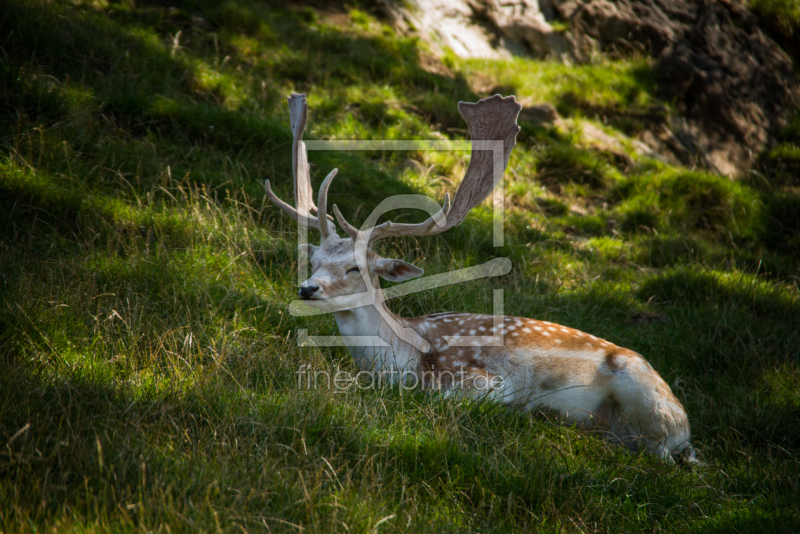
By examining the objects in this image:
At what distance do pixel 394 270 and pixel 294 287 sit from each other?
105 cm

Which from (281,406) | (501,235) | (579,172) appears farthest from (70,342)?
(579,172)

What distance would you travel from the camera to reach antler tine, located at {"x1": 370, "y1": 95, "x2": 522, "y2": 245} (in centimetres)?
391

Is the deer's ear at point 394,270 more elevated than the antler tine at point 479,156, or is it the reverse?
the antler tine at point 479,156

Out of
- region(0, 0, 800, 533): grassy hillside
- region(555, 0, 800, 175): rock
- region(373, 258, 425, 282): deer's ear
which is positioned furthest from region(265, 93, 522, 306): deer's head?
region(555, 0, 800, 175): rock

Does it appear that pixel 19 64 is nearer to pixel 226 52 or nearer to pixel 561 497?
pixel 226 52

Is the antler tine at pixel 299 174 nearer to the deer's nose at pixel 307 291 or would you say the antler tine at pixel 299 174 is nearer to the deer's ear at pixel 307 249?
the deer's ear at pixel 307 249

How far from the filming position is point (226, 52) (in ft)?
22.7

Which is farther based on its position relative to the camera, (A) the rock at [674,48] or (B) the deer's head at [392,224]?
(A) the rock at [674,48]

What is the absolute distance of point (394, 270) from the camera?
3914mm

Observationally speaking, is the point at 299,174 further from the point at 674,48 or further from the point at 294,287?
the point at 674,48

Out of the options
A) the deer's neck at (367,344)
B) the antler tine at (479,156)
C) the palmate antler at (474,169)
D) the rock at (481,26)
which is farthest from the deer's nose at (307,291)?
the rock at (481,26)

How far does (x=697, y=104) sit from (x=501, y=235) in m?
5.39

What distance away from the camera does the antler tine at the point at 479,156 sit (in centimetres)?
391

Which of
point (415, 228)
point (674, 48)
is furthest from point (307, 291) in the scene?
point (674, 48)
